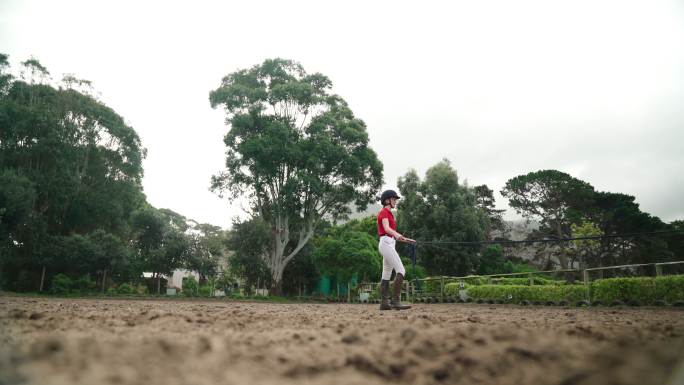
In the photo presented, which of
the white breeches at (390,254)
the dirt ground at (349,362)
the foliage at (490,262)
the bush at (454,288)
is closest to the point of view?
the dirt ground at (349,362)

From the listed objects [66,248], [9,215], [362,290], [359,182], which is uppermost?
[359,182]

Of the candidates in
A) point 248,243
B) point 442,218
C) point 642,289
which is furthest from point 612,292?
point 248,243

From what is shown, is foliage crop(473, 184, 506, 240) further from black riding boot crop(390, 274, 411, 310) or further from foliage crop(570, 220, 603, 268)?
black riding boot crop(390, 274, 411, 310)

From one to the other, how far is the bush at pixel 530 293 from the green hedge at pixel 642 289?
71cm

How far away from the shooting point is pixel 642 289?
9.77 m

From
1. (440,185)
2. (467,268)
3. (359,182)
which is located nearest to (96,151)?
(359,182)

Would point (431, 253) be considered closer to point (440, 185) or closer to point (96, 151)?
point (440, 185)

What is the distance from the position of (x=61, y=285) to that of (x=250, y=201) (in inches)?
521

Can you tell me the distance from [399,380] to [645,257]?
39.9 meters

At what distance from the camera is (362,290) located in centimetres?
2802

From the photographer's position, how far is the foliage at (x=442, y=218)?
1278 inches

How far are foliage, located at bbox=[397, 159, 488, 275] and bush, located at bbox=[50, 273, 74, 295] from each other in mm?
24316

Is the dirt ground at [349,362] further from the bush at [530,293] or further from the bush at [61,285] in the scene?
the bush at [61,285]

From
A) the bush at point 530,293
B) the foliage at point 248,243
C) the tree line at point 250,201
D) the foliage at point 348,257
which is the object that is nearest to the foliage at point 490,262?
the tree line at point 250,201
